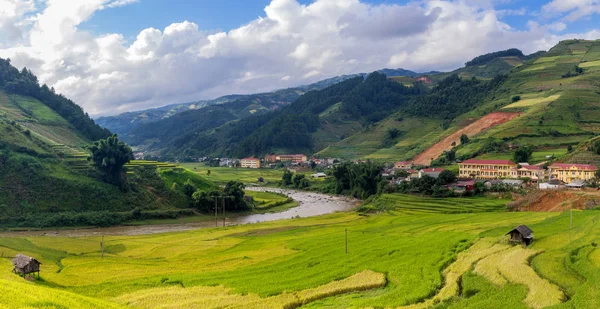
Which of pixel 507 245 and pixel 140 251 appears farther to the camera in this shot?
pixel 140 251

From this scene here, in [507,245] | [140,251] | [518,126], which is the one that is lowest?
[140,251]

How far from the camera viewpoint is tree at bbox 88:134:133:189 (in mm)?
85062

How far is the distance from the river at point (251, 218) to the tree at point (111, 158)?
14544 millimetres

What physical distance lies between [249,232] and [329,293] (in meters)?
36.4

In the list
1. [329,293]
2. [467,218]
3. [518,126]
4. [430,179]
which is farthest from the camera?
[518,126]

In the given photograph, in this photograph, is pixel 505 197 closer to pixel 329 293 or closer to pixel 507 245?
pixel 507 245

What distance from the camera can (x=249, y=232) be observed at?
208 ft

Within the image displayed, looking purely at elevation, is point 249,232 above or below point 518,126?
below

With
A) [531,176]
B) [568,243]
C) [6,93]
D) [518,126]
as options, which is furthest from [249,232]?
[6,93]

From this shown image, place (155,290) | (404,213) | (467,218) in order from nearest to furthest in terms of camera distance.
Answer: (155,290), (467,218), (404,213)

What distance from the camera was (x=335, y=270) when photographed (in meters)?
33.4

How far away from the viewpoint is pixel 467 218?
2269 inches

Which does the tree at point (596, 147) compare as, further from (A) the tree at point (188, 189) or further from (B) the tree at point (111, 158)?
(B) the tree at point (111, 158)

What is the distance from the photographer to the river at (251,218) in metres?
69.1
